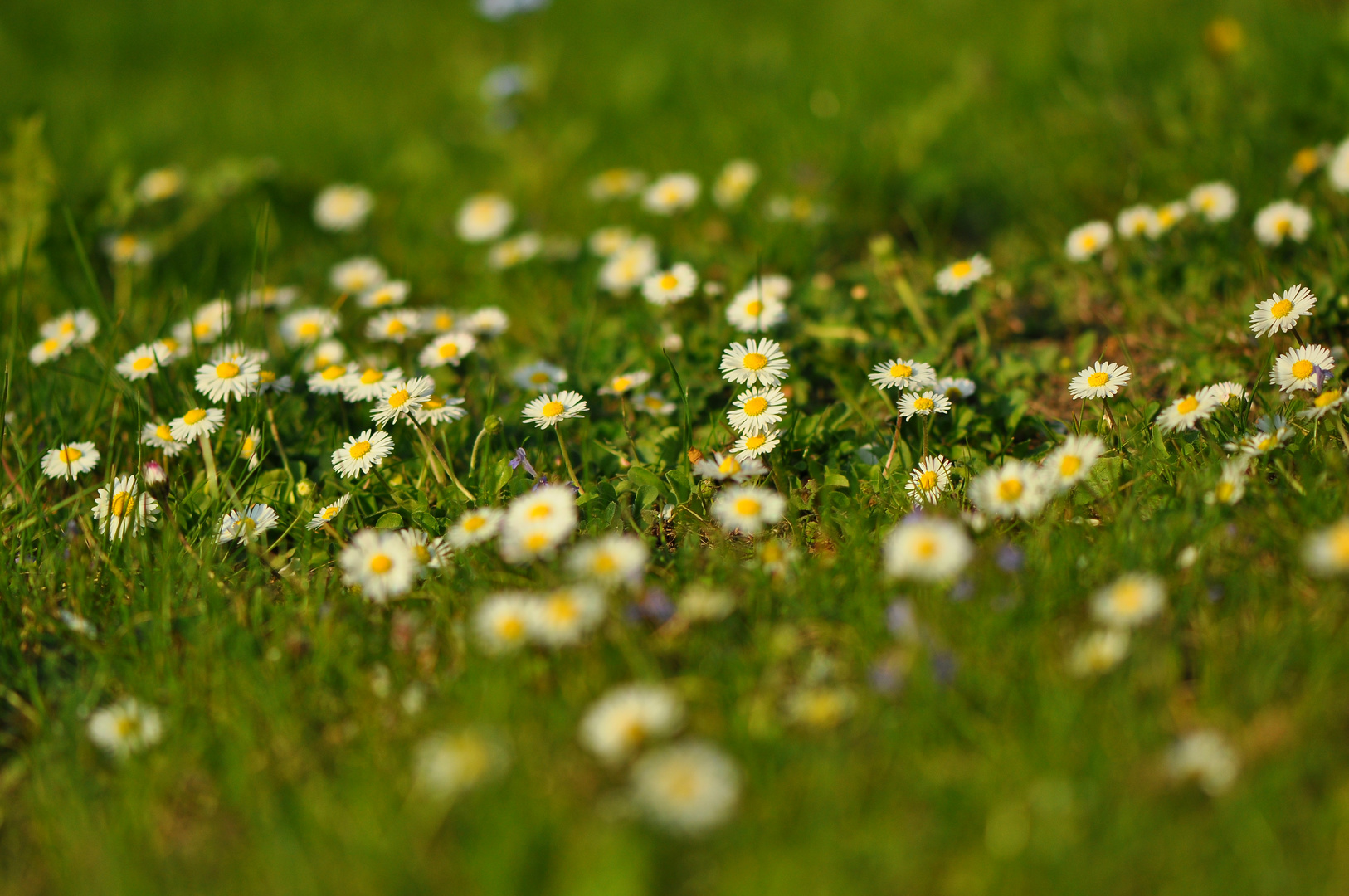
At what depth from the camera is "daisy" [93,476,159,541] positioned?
83.1 inches

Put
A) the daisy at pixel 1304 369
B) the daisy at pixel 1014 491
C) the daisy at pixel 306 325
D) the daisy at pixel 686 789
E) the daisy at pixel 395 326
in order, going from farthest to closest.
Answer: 1. the daisy at pixel 306 325
2. the daisy at pixel 395 326
3. the daisy at pixel 1304 369
4. the daisy at pixel 1014 491
5. the daisy at pixel 686 789

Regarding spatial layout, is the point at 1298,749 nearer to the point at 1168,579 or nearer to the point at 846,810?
the point at 1168,579

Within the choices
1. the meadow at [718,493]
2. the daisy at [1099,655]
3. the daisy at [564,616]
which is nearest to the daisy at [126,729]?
the meadow at [718,493]

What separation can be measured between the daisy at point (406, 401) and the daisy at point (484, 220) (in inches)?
56.8

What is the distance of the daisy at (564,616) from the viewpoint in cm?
158

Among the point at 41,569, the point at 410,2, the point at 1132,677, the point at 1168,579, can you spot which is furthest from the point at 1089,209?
the point at 410,2

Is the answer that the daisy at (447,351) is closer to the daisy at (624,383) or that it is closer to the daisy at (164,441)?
the daisy at (624,383)

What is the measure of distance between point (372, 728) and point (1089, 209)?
2.71m

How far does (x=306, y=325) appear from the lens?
9.46ft

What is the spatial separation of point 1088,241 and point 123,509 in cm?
243

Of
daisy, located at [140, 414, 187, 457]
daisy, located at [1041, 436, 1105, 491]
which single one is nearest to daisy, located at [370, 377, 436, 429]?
daisy, located at [140, 414, 187, 457]

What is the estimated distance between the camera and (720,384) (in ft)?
8.41

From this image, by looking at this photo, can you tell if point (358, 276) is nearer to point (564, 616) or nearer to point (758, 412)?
point (758, 412)

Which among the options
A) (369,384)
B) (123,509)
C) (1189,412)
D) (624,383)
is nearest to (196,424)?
(123,509)
